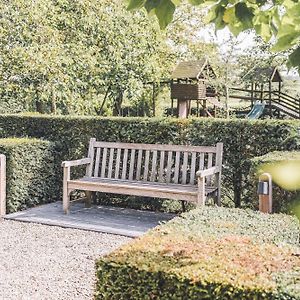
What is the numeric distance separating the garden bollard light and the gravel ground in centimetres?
187

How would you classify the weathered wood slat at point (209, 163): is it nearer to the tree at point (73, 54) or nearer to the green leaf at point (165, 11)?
the tree at point (73, 54)

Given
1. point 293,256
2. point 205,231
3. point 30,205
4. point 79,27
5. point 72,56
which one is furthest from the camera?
point 79,27

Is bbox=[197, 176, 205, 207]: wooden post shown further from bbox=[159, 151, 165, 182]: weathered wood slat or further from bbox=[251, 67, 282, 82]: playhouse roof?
bbox=[251, 67, 282, 82]: playhouse roof

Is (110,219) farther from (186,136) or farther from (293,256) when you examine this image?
(293,256)

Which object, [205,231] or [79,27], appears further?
[79,27]

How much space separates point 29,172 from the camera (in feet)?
24.6

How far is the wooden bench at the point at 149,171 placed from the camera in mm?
6539

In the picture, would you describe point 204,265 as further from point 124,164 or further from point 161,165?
point 124,164

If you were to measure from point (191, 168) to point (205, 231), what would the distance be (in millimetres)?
3737

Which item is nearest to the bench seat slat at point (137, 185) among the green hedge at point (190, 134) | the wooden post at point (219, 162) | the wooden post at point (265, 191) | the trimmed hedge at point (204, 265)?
the wooden post at point (219, 162)

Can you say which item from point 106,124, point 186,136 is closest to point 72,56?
point 106,124

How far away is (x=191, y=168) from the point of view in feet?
22.9

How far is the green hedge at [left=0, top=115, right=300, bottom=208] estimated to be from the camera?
6828mm

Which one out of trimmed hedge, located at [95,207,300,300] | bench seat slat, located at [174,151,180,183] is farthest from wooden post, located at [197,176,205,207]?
trimmed hedge, located at [95,207,300,300]
